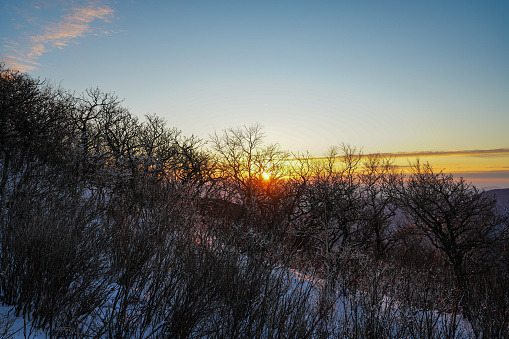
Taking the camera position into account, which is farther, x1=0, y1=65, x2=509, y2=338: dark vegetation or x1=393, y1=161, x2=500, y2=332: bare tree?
x1=393, y1=161, x2=500, y2=332: bare tree

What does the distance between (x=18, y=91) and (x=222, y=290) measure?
16.9 meters

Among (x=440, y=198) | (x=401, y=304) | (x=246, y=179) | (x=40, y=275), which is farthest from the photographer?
(x=246, y=179)

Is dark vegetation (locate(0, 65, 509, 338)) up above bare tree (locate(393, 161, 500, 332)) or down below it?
above

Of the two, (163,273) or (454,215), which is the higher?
(163,273)

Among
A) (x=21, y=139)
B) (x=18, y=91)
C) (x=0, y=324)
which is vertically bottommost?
Result: (x=0, y=324)

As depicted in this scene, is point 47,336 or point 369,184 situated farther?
point 369,184

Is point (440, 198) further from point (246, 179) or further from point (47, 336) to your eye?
point (47, 336)

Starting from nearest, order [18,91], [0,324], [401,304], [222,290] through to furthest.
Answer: [0,324]
[222,290]
[401,304]
[18,91]

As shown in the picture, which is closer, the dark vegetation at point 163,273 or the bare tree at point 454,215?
the dark vegetation at point 163,273

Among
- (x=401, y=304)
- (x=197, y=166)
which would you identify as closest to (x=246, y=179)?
(x=197, y=166)

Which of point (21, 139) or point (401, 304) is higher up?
point (21, 139)

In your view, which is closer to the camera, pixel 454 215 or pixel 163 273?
pixel 163 273

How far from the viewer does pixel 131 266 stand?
4.87m

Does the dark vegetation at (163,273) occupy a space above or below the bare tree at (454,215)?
above
